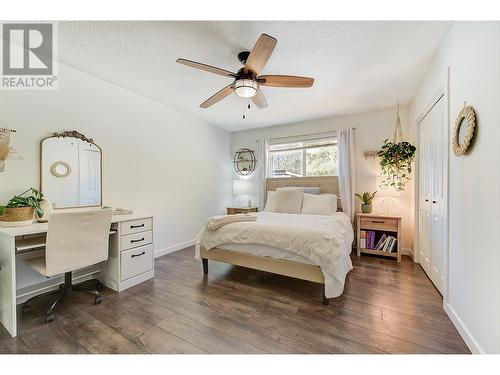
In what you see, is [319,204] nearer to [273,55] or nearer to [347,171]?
[347,171]

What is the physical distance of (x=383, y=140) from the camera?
3553mm

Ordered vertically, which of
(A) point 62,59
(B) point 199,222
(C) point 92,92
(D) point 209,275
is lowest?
(D) point 209,275

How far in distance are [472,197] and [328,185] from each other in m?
2.50

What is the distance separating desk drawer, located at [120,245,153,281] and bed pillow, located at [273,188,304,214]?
2041mm

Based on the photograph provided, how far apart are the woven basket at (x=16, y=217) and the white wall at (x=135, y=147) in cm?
29

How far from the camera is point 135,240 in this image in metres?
2.42

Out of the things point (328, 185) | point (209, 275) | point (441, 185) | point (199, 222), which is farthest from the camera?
point (199, 222)

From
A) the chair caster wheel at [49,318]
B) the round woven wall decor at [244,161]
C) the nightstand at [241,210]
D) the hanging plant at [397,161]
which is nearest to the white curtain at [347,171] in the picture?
the hanging plant at [397,161]

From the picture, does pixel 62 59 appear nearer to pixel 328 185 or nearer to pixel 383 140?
pixel 328 185

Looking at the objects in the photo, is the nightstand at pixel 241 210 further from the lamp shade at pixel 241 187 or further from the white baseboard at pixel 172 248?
the white baseboard at pixel 172 248

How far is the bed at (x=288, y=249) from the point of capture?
1.94 meters

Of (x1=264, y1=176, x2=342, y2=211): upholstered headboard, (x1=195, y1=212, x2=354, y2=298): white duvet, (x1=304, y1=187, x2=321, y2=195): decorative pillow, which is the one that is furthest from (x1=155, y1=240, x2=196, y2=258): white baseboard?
(x1=304, y1=187, x2=321, y2=195): decorative pillow

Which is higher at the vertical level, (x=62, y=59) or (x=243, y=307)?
(x=62, y=59)

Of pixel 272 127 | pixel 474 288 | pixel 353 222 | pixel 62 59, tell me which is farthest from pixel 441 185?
pixel 62 59
